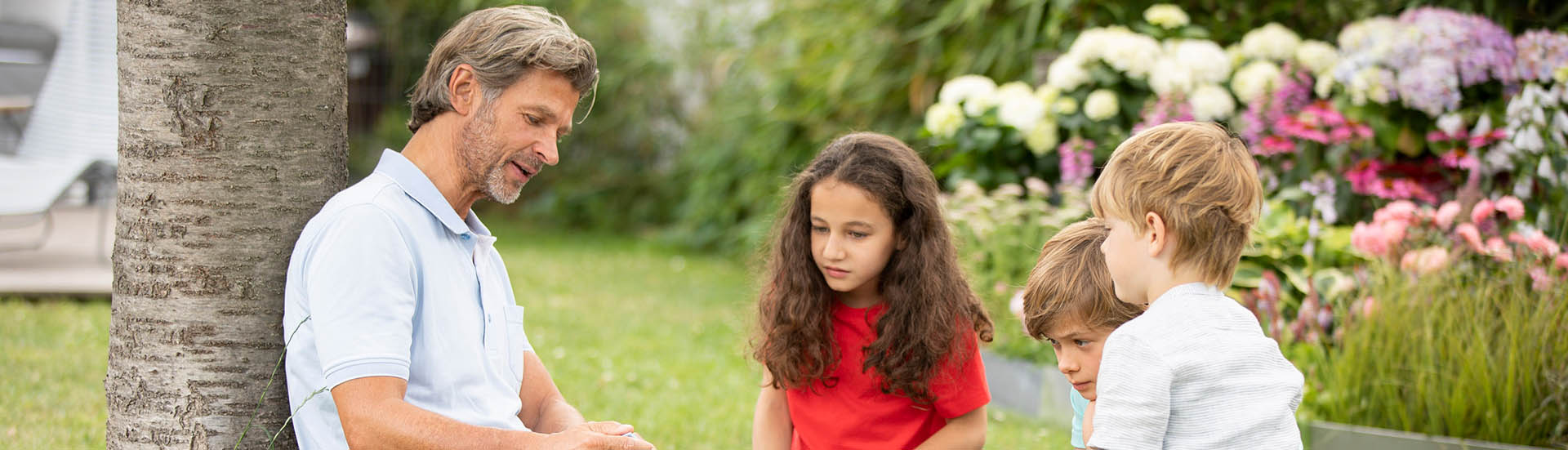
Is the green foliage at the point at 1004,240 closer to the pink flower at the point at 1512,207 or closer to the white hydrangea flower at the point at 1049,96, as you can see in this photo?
the white hydrangea flower at the point at 1049,96

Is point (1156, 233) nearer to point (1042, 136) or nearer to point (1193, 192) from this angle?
point (1193, 192)

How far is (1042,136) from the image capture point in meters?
5.20

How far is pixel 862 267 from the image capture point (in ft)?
8.07

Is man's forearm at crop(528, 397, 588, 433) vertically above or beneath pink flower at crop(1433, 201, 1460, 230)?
beneath

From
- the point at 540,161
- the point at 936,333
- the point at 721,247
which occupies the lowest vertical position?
the point at 721,247

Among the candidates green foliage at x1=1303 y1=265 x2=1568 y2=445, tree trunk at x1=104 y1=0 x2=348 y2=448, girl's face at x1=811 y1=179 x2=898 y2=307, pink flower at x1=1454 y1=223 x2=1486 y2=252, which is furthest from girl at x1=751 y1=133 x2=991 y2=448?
pink flower at x1=1454 y1=223 x2=1486 y2=252

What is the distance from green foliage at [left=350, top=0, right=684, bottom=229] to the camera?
1090 cm

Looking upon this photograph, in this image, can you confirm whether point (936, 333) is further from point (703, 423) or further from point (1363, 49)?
point (1363, 49)

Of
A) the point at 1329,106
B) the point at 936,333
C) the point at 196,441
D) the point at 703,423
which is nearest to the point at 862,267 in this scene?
the point at 936,333

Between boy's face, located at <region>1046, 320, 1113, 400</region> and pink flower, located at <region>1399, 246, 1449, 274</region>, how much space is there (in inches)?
66.7

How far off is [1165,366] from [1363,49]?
372 cm

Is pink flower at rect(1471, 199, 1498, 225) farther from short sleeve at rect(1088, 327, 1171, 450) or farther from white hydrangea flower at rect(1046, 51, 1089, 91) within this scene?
short sleeve at rect(1088, 327, 1171, 450)

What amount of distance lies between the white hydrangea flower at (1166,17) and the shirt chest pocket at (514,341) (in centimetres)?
394

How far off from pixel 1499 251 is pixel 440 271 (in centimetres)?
285
